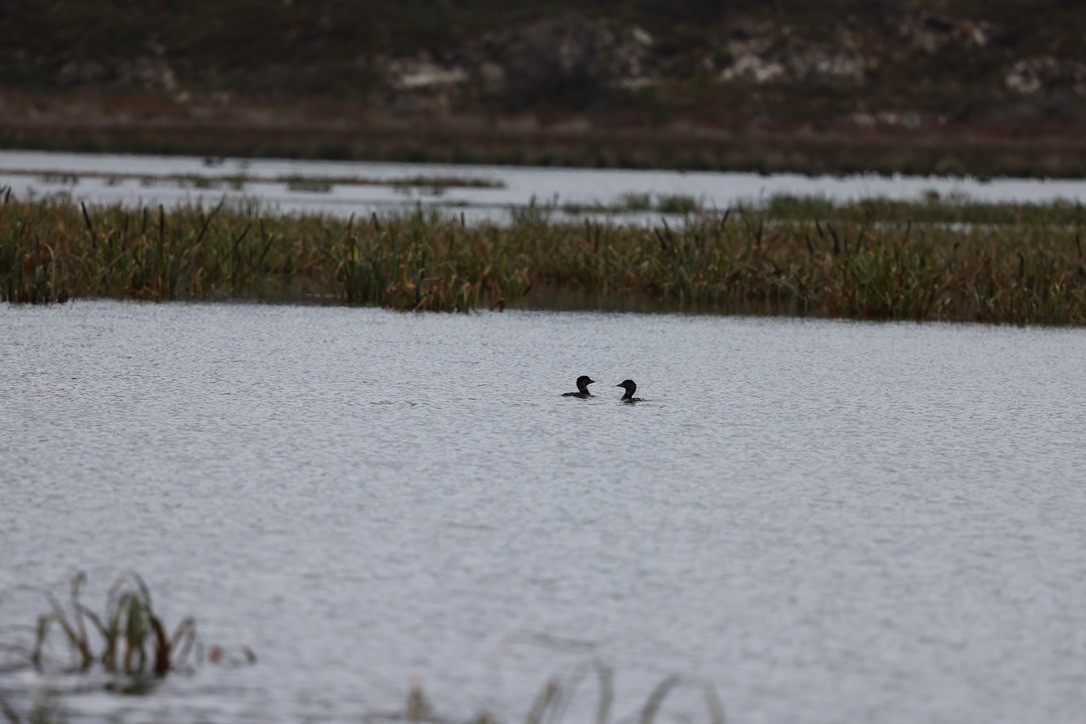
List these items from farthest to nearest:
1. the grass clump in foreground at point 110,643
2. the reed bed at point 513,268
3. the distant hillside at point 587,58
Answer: the distant hillside at point 587,58 → the reed bed at point 513,268 → the grass clump in foreground at point 110,643

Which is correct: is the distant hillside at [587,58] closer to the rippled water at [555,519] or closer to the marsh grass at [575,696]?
the rippled water at [555,519]

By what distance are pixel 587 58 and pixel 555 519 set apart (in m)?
83.1

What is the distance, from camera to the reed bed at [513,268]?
47.6 ft

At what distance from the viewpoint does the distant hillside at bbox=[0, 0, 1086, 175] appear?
8362 cm

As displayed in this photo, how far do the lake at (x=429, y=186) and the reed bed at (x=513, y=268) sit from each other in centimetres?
575

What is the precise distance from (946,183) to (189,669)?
3819cm

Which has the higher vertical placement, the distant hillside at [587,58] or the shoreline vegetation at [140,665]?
the distant hillside at [587,58]

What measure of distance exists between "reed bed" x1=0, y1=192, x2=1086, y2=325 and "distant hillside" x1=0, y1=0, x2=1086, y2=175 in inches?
2412

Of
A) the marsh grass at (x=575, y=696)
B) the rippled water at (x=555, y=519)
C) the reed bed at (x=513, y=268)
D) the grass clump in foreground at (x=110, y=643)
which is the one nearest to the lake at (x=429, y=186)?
the reed bed at (x=513, y=268)

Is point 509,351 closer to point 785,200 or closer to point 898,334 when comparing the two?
point 898,334

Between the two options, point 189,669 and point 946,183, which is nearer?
point 189,669

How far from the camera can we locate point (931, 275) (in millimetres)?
15047

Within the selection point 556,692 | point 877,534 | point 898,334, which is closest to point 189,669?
point 556,692

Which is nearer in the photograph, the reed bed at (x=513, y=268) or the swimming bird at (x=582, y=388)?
the swimming bird at (x=582, y=388)
